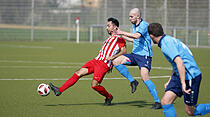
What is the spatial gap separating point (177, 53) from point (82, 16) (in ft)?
110

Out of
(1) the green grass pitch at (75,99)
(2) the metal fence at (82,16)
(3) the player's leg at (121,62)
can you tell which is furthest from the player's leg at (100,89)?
(2) the metal fence at (82,16)

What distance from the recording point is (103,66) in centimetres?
884

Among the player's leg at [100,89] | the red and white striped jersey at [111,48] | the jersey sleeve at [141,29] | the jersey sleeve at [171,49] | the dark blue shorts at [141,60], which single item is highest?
the jersey sleeve at [141,29]

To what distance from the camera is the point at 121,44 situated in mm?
9102

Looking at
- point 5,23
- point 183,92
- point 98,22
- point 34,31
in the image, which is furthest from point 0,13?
point 183,92

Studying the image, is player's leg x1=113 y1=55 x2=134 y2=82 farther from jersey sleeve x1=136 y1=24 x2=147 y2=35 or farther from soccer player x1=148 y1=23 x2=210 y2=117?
soccer player x1=148 y1=23 x2=210 y2=117

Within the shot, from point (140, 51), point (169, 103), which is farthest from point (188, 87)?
point (140, 51)

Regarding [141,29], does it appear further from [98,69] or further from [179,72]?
[179,72]

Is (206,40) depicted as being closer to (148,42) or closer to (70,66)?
(70,66)

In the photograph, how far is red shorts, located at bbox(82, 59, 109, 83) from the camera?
8.73 meters

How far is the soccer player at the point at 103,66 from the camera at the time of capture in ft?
28.8

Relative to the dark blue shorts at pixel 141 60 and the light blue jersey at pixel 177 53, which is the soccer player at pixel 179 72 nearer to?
the light blue jersey at pixel 177 53

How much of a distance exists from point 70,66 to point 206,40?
18.5 metres

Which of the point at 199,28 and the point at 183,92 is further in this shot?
the point at 199,28
